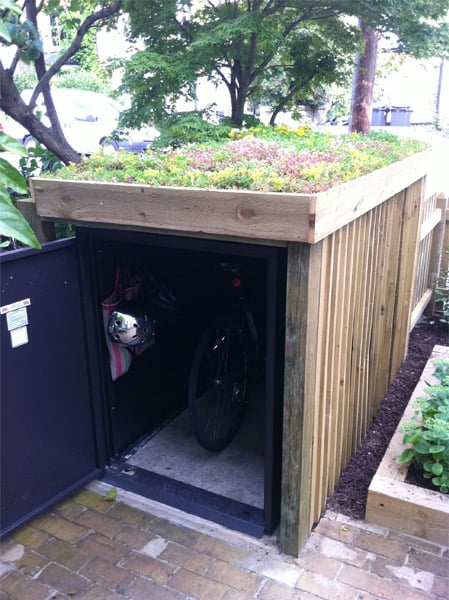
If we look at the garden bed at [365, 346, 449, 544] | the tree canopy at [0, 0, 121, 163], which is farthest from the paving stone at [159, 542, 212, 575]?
the tree canopy at [0, 0, 121, 163]

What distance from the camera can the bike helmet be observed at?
2.88 metres

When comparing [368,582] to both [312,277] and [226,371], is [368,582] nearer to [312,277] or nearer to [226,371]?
[312,277]

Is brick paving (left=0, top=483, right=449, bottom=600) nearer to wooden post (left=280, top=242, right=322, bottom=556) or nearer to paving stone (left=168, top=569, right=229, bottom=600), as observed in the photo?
paving stone (left=168, top=569, right=229, bottom=600)

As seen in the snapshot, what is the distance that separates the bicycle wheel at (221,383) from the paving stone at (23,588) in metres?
1.16

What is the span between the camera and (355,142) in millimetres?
3729

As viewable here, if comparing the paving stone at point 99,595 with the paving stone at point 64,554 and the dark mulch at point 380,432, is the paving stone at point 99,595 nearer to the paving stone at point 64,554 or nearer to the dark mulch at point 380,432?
the paving stone at point 64,554

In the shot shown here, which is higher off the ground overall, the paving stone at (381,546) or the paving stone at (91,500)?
the paving stone at (381,546)

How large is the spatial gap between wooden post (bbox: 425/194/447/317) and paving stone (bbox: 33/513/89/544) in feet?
14.0

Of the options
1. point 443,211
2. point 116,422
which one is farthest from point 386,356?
point 443,211

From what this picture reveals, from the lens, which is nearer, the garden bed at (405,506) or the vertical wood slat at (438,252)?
the garden bed at (405,506)

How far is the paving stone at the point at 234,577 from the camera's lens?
2.30 m

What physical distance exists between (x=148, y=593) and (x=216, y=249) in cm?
151

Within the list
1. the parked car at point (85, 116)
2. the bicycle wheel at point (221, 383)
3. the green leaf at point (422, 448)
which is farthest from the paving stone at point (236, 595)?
the parked car at point (85, 116)

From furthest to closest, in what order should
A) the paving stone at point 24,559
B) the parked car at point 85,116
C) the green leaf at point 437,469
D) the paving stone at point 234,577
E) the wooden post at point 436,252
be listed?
the parked car at point 85,116 → the wooden post at point 436,252 → the green leaf at point 437,469 → the paving stone at point 24,559 → the paving stone at point 234,577
